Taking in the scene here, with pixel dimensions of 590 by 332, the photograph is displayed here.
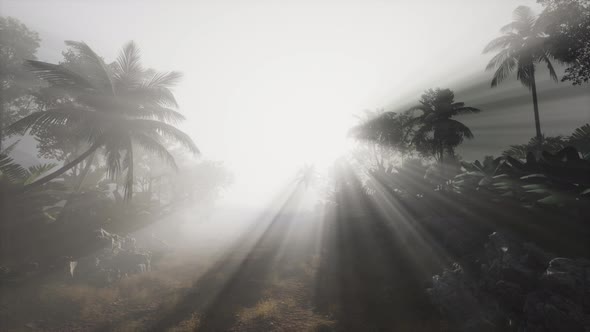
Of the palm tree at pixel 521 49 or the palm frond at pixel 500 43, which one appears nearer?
the palm tree at pixel 521 49

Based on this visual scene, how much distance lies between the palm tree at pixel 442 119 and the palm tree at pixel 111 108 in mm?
19985

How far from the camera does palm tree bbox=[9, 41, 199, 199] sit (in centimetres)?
1002

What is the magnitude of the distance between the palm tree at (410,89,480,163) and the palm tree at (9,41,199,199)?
1998 cm

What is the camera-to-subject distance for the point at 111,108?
11.6 metres

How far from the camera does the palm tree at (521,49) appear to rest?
17375 mm

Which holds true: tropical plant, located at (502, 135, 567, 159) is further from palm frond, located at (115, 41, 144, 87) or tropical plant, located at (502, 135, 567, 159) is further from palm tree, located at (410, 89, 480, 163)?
palm frond, located at (115, 41, 144, 87)

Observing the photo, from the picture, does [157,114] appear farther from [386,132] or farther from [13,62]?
[386,132]

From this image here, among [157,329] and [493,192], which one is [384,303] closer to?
[493,192]


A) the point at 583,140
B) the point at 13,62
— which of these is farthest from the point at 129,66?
the point at 583,140

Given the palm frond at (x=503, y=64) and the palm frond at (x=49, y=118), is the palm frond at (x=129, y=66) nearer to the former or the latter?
the palm frond at (x=49, y=118)

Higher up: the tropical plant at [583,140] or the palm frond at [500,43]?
the palm frond at [500,43]

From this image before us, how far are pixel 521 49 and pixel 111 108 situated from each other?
28428 millimetres

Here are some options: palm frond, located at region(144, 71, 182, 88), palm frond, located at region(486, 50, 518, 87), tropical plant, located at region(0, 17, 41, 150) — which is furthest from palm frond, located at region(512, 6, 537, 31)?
tropical plant, located at region(0, 17, 41, 150)

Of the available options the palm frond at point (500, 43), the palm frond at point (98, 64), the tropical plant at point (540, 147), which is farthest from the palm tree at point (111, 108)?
the palm frond at point (500, 43)
